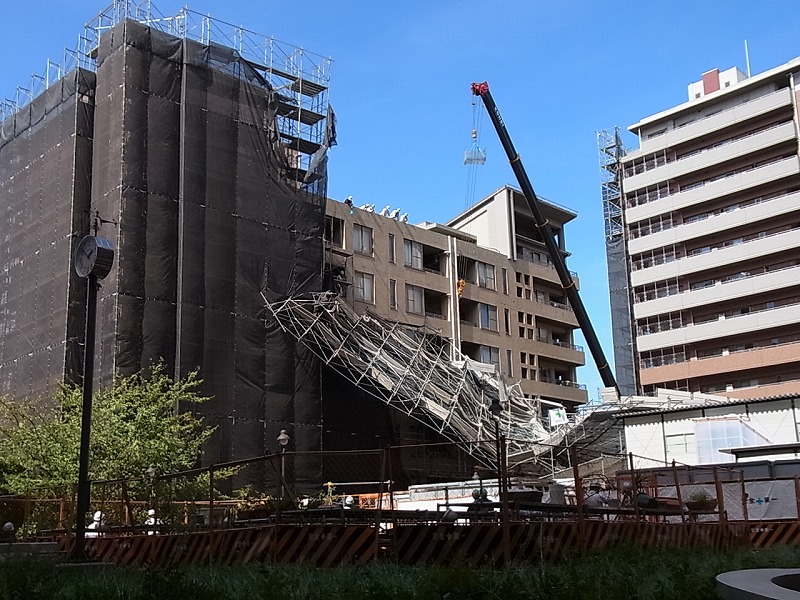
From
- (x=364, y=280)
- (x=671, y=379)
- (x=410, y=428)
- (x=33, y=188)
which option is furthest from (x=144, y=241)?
(x=671, y=379)

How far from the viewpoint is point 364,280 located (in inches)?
2203

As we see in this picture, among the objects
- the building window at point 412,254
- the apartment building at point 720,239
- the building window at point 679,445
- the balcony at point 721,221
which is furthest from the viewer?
the balcony at point 721,221

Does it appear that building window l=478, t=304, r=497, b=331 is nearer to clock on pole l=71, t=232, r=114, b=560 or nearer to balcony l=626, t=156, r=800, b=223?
balcony l=626, t=156, r=800, b=223

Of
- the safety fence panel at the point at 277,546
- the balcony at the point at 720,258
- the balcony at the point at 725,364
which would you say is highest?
the balcony at the point at 720,258

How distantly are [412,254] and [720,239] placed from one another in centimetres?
2457

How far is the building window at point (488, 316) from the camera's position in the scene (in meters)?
64.3

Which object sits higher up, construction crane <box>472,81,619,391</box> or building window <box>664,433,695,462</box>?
construction crane <box>472,81,619,391</box>

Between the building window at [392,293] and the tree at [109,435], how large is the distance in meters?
21.0

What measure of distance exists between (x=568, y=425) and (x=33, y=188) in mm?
28961

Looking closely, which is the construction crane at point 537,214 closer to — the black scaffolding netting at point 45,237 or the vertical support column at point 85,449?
the black scaffolding netting at point 45,237

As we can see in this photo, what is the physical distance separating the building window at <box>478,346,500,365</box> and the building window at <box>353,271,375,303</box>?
1090 centimetres

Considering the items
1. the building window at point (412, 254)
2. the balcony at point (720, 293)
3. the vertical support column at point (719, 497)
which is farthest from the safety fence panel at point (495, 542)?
the balcony at point (720, 293)

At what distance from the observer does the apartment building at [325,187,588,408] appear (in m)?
56.1

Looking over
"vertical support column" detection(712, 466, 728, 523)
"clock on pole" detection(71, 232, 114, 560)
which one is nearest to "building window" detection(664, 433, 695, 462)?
"vertical support column" detection(712, 466, 728, 523)
